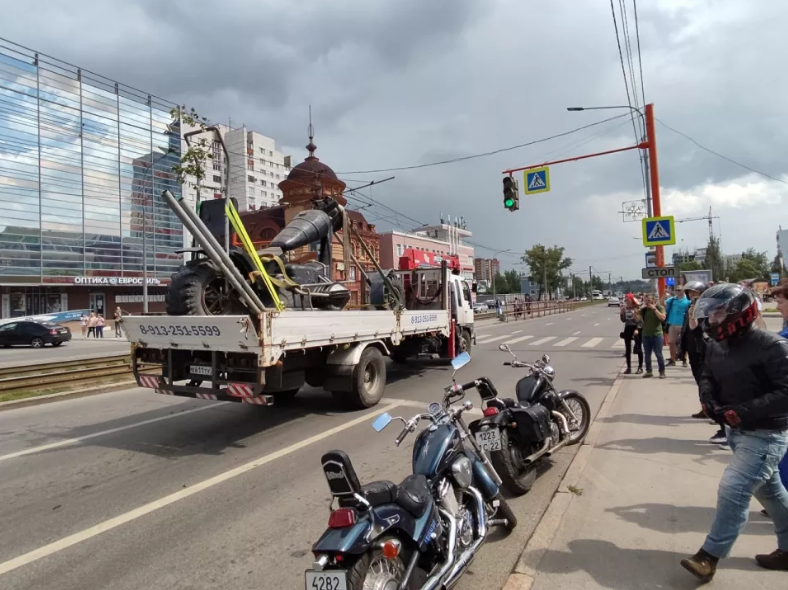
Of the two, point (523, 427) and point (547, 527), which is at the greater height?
point (523, 427)

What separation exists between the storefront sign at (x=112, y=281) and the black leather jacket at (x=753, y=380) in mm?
47535

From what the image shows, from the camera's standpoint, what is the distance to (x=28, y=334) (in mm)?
24484

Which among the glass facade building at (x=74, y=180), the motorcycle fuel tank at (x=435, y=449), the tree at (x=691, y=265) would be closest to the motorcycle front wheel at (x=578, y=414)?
the motorcycle fuel tank at (x=435, y=449)

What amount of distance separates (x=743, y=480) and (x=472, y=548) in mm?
1565

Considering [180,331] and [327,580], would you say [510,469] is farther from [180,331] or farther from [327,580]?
[180,331]

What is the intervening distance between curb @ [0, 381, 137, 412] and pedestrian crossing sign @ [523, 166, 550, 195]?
11804 mm

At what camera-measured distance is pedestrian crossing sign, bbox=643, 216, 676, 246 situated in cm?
1219

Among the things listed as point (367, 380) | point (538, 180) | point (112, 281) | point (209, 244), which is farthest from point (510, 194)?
point (112, 281)

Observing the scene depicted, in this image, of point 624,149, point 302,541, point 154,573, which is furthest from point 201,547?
point 624,149

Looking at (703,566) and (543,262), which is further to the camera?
(543,262)

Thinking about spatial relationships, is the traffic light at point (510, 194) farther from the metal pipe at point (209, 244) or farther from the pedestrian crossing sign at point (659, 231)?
the metal pipe at point (209, 244)

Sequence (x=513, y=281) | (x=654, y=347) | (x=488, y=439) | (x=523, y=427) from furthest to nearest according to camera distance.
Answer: (x=513, y=281)
(x=654, y=347)
(x=523, y=427)
(x=488, y=439)

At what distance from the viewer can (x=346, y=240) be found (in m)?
9.84

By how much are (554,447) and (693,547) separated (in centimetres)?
160
